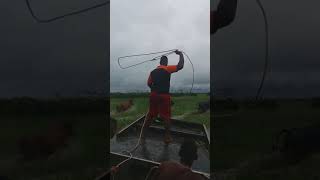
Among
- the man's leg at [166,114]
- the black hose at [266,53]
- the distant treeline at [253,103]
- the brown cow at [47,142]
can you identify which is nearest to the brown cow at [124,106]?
the man's leg at [166,114]

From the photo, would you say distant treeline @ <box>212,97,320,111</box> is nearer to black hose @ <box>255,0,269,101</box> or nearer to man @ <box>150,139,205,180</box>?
black hose @ <box>255,0,269,101</box>

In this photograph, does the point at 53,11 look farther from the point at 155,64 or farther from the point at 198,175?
the point at 198,175

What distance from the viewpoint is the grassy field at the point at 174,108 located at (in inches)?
92.8

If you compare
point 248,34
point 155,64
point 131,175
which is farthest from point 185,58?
point 131,175

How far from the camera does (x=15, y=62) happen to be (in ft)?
7.72

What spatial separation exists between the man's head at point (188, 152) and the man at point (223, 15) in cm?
64

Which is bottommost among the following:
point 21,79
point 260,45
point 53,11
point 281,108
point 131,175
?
point 131,175

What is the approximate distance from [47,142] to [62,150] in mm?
97

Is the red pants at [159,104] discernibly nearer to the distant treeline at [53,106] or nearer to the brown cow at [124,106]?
the brown cow at [124,106]

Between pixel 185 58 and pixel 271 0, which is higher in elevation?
pixel 271 0

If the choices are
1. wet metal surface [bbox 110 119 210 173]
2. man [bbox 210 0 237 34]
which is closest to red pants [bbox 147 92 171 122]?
wet metal surface [bbox 110 119 210 173]

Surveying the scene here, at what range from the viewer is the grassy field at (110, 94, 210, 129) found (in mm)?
2357

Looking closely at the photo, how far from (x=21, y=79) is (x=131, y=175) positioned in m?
0.82

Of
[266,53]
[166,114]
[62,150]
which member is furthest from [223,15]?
[62,150]
